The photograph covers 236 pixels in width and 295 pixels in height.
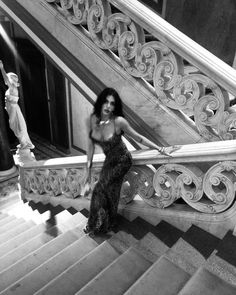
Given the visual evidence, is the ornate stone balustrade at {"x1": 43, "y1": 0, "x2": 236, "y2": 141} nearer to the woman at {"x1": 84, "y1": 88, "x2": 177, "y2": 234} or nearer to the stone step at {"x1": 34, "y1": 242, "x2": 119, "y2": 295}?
the woman at {"x1": 84, "y1": 88, "x2": 177, "y2": 234}

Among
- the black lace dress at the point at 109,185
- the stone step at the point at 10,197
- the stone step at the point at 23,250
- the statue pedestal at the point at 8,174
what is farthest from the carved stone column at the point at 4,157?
the black lace dress at the point at 109,185

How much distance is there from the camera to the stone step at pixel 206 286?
4.90 ft

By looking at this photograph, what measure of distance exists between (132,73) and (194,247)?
1332 mm

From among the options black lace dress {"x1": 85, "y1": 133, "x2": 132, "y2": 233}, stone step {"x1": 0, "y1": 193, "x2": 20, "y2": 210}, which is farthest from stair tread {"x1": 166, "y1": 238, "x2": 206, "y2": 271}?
stone step {"x1": 0, "y1": 193, "x2": 20, "y2": 210}

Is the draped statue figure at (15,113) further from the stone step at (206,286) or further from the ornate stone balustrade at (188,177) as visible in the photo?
the stone step at (206,286)

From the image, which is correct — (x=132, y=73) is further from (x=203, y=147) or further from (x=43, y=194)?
(x=43, y=194)

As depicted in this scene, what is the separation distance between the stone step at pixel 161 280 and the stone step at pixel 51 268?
27.3 inches

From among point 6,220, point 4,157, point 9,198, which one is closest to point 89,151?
point 6,220

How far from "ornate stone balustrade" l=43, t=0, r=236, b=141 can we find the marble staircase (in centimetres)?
74

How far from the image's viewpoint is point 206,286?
5.03ft

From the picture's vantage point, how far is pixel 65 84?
7875mm

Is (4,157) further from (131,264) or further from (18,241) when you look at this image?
(131,264)

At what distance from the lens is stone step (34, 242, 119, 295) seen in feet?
5.83

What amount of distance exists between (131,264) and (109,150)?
897mm
